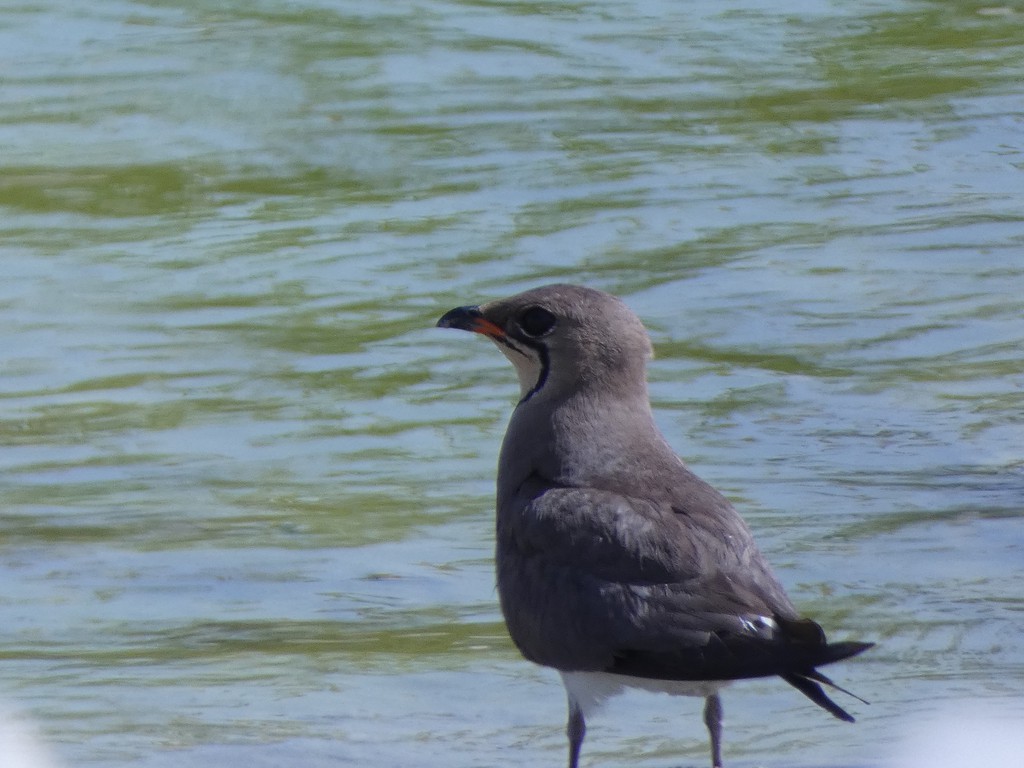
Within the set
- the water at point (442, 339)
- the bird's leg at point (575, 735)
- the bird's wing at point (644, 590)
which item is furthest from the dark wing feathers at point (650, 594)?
the water at point (442, 339)

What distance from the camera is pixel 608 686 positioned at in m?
5.09

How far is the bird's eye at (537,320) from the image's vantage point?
209 inches

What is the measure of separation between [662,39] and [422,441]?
635cm

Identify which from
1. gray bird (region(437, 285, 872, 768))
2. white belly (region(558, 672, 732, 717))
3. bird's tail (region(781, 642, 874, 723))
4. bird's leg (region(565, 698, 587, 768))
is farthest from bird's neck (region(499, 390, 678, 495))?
bird's tail (region(781, 642, 874, 723))

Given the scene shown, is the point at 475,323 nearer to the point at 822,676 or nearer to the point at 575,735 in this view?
the point at 575,735

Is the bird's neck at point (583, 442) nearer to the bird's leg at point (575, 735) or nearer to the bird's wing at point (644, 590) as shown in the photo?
the bird's wing at point (644, 590)

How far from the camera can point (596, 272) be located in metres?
11.4

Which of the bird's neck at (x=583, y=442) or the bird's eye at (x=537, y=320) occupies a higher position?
the bird's eye at (x=537, y=320)

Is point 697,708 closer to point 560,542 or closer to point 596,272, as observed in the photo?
point 560,542

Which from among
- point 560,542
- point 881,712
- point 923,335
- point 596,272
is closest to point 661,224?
point 596,272

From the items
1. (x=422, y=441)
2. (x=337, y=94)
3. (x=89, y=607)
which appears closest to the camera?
Answer: (x=89, y=607)

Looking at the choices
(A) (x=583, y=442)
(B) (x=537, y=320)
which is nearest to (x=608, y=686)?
(A) (x=583, y=442)

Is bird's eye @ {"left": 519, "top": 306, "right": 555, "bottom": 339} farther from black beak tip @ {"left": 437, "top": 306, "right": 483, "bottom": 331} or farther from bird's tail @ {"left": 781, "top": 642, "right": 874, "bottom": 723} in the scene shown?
bird's tail @ {"left": 781, "top": 642, "right": 874, "bottom": 723}

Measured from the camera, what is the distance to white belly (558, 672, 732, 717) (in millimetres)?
4848
